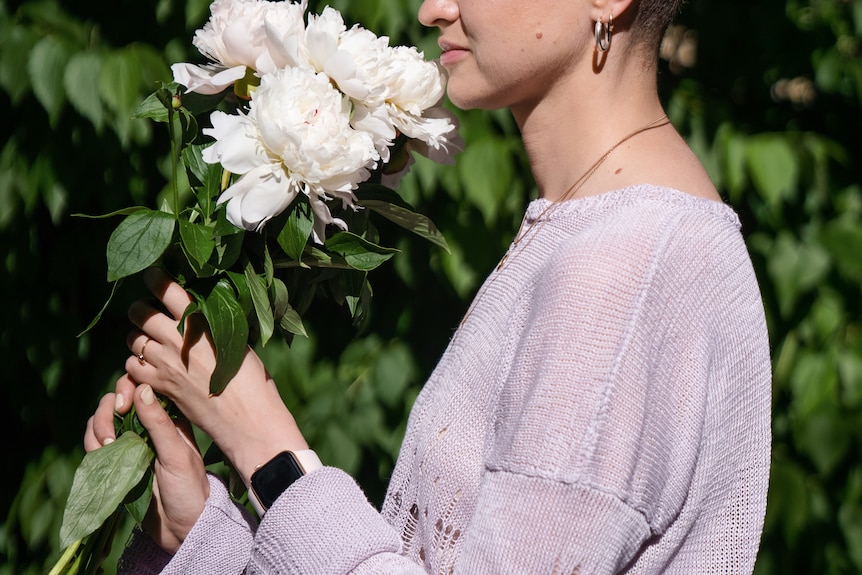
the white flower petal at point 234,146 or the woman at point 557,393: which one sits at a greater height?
the white flower petal at point 234,146

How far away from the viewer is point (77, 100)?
176 centimetres

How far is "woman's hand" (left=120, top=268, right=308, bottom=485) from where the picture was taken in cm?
102

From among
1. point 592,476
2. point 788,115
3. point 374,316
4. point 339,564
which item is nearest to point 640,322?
point 592,476

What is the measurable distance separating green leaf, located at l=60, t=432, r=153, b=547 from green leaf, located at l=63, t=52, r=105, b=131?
37.1 inches

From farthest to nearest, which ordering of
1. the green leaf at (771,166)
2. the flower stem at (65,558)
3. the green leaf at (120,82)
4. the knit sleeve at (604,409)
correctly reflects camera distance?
the green leaf at (771,166) < the green leaf at (120,82) < the flower stem at (65,558) < the knit sleeve at (604,409)

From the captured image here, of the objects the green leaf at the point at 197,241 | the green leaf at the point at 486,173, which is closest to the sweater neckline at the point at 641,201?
the green leaf at the point at 197,241

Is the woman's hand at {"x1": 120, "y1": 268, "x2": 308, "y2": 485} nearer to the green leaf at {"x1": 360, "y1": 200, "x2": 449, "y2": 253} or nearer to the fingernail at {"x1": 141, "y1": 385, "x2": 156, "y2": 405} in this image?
the fingernail at {"x1": 141, "y1": 385, "x2": 156, "y2": 405}

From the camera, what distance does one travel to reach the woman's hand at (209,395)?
40.1 inches

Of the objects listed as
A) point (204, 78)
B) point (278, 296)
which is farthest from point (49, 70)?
point (278, 296)

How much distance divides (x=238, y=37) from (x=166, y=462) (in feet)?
1.53

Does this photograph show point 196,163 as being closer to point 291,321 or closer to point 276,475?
point 291,321

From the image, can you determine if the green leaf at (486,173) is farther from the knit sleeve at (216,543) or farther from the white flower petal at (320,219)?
the knit sleeve at (216,543)

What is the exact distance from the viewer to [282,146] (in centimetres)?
97

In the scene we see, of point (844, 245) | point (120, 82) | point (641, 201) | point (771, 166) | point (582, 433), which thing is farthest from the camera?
point (844, 245)
